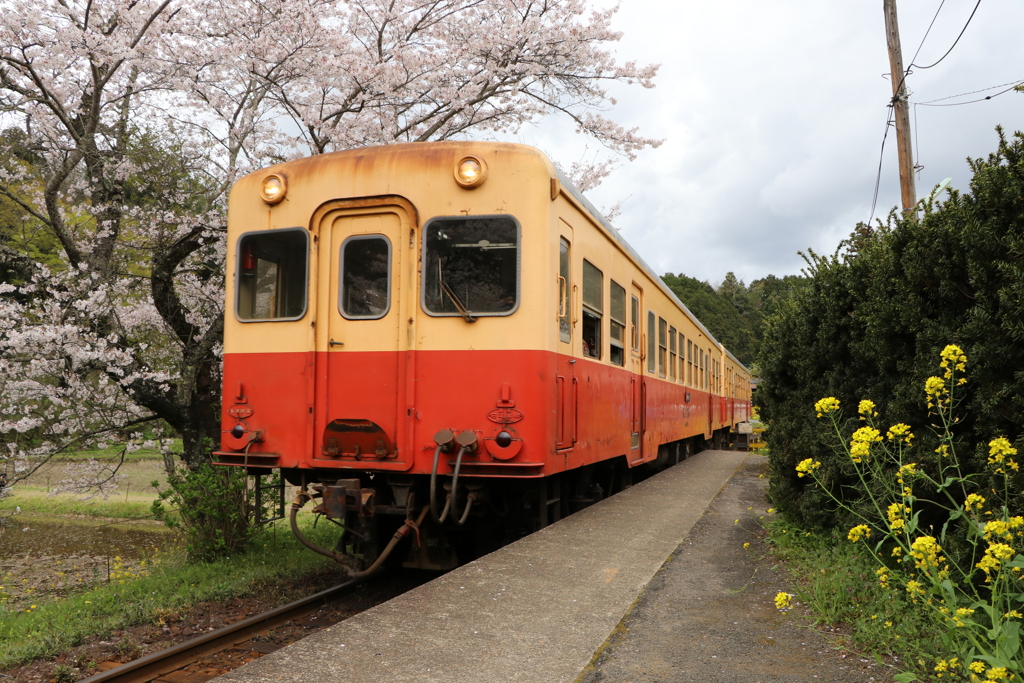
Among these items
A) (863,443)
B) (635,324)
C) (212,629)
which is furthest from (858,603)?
(635,324)

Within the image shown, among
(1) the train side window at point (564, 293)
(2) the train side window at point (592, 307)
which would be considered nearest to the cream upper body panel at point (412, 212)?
(1) the train side window at point (564, 293)

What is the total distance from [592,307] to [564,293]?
3.24 ft

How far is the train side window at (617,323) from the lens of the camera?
7.18m

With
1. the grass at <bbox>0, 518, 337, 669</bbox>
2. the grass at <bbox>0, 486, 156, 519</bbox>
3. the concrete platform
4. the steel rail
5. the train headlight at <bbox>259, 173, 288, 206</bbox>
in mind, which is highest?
the train headlight at <bbox>259, 173, 288, 206</bbox>

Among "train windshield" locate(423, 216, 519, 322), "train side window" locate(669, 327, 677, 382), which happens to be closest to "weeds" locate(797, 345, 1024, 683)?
"train windshield" locate(423, 216, 519, 322)

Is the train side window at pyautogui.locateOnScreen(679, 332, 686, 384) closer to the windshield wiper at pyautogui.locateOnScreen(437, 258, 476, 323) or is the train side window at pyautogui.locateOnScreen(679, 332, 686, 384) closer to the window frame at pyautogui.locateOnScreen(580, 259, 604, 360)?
the window frame at pyautogui.locateOnScreen(580, 259, 604, 360)

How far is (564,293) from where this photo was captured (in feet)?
18.2

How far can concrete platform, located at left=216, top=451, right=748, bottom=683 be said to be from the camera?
3.15m

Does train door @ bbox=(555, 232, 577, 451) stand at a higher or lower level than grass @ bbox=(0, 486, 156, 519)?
higher

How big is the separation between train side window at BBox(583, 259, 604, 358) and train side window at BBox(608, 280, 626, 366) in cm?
34

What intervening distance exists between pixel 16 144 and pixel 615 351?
32.2ft

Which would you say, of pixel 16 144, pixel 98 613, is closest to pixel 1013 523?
pixel 98 613

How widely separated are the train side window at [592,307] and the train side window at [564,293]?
1.75 ft

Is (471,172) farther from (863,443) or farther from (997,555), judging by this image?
(997,555)
